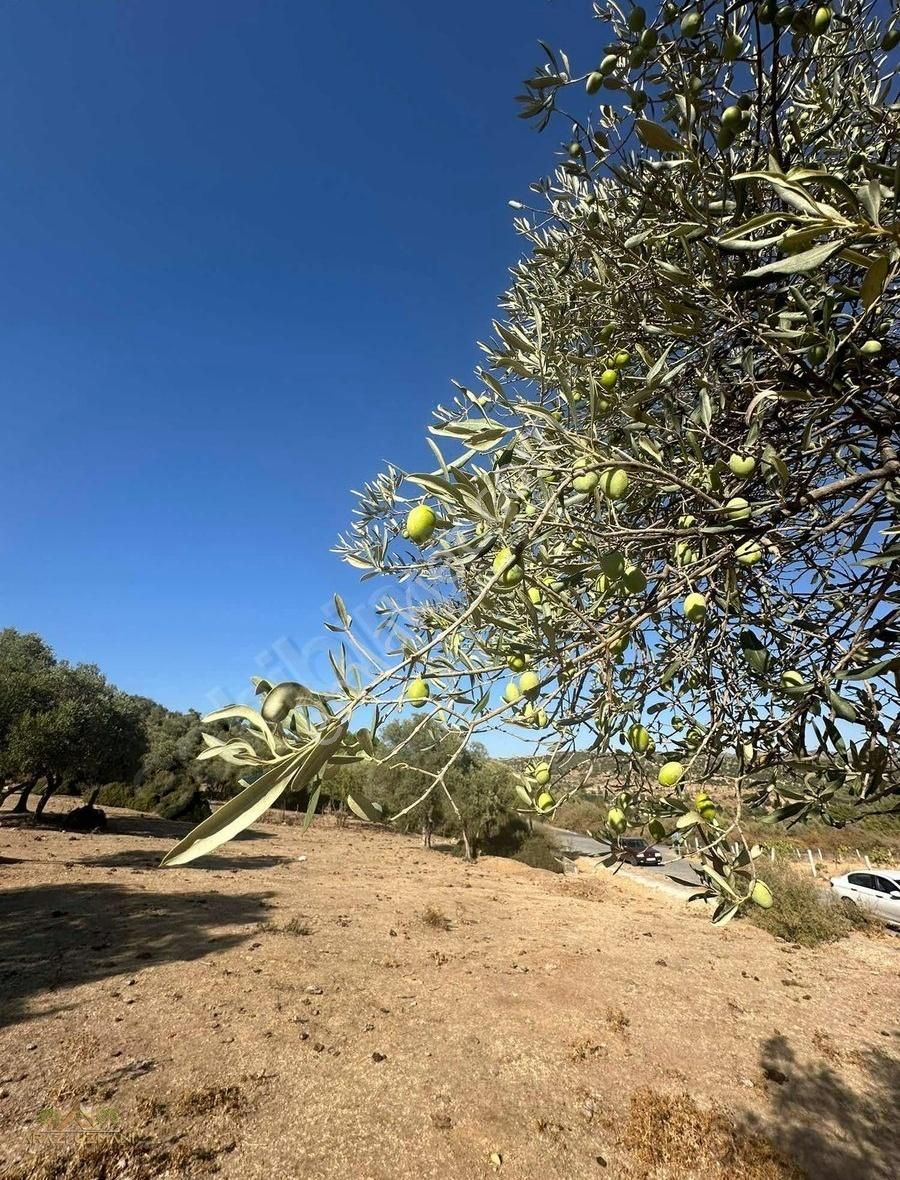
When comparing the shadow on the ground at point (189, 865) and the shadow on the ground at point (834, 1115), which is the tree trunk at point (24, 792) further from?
the shadow on the ground at point (834, 1115)

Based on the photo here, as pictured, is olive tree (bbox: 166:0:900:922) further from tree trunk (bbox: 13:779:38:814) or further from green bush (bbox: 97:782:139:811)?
green bush (bbox: 97:782:139:811)

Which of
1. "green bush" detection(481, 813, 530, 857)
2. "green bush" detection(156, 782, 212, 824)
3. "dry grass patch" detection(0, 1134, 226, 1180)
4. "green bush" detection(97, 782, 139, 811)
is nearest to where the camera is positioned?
"dry grass patch" detection(0, 1134, 226, 1180)

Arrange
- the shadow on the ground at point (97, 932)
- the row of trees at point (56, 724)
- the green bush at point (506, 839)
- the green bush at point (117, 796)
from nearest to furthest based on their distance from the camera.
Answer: the shadow on the ground at point (97, 932) → the row of trees at point (56, 724) → the green bush at point (506, 839) → the green bush at point (117, 796)

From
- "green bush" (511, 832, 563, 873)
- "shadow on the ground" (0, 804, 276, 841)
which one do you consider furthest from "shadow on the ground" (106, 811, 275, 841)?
"green bush" (511, 832, 563, 873)

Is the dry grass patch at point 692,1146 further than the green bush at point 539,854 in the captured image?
No

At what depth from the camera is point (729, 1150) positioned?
19.3 feet

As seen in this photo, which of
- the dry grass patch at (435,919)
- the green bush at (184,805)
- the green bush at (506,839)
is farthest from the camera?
the green bush at (184,805)

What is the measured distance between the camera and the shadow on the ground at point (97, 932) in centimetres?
898

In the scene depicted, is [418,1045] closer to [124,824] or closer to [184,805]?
[124,824]

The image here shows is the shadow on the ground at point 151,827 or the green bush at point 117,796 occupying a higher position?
the green bush at point 117,796

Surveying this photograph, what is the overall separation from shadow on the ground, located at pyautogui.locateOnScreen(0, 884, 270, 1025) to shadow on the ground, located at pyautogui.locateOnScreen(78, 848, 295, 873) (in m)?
2.25

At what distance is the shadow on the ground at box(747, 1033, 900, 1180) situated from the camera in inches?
234

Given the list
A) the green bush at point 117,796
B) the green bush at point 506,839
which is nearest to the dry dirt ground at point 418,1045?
the green bush at point 506,839

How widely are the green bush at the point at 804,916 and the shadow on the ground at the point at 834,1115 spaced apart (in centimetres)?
642
